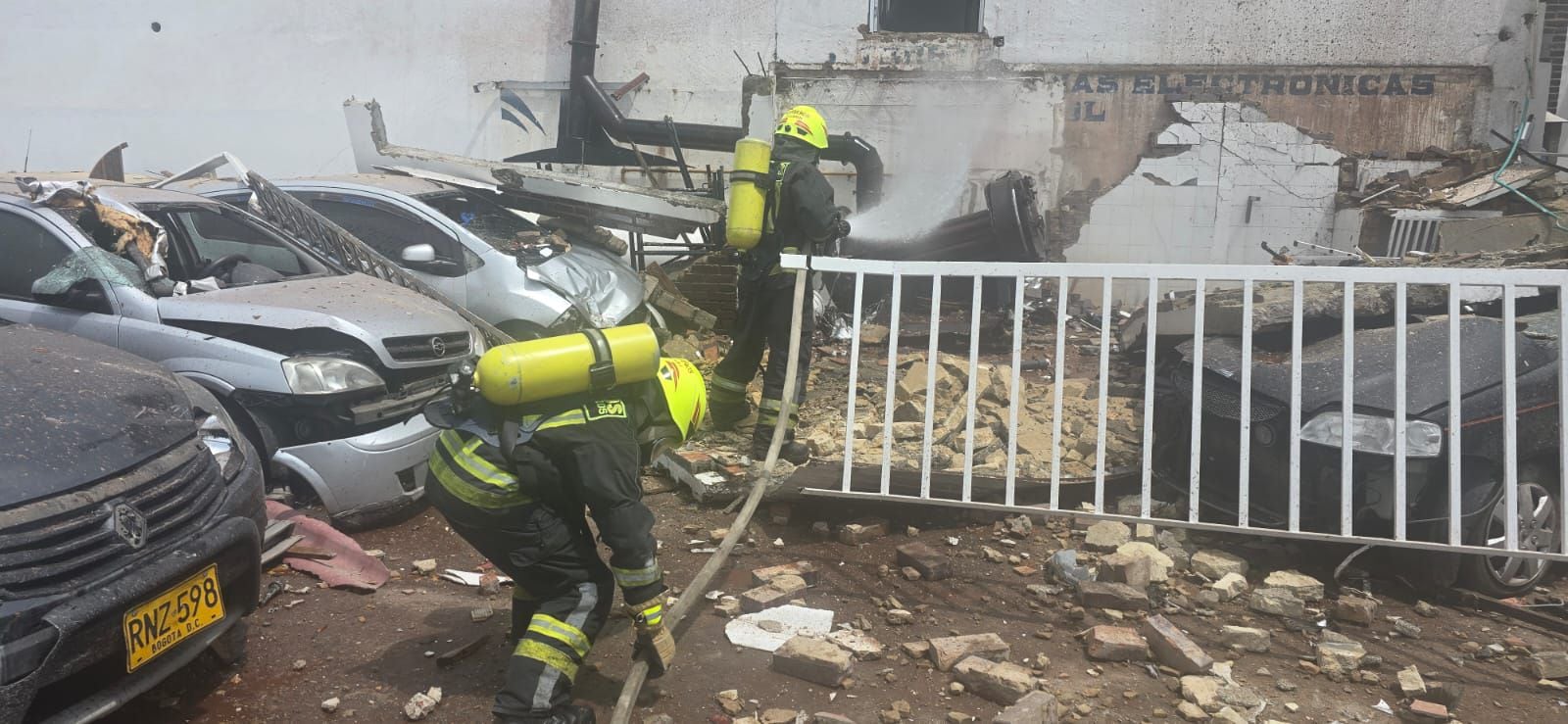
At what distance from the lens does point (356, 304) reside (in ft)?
16.4

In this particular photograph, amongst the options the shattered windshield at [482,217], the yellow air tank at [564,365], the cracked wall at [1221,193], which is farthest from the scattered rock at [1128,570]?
the cracked wall at [1221,193]

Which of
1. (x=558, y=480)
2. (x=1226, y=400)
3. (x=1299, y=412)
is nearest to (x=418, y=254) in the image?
(x=558, y=480)

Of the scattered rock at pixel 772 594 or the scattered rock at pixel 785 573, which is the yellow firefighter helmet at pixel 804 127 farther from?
the scattered rock at pixel 772 594

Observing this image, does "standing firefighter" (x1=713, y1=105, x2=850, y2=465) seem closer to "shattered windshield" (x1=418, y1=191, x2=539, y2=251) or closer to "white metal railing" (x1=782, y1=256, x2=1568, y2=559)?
"white metal railing" (x1=782, y1=256, x2=1568, y2=559)

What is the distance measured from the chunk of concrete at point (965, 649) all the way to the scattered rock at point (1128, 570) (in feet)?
2.46

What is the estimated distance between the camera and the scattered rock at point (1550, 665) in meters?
3.56

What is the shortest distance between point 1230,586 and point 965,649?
1294 mm

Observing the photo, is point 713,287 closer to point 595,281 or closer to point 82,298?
point 595,281

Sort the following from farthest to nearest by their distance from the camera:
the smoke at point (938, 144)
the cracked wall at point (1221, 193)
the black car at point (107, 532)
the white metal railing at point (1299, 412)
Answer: the smoke at point (938, 144)
the cracked wall at point (1221, 193)
the white metal railing at point (1299, 412)
the black car at point (107, 532)

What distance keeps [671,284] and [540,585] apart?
243 inches

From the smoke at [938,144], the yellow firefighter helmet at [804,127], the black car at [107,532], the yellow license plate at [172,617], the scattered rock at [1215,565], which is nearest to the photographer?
the black car at [107,532]

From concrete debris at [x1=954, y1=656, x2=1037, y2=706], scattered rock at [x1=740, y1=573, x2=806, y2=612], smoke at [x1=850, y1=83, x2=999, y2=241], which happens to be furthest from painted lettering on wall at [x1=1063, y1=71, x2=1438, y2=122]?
concrete debris at [x1=954, y1=656, x2=1037, y2=706]

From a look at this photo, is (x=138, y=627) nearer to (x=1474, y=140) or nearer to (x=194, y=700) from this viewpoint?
(x=194, y=700)

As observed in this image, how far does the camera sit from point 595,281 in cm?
763
